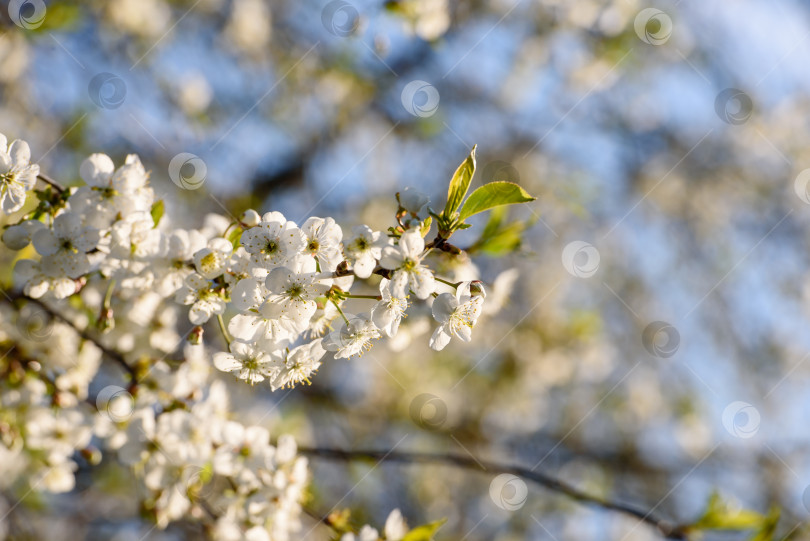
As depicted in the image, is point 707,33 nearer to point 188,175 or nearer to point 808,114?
point 808,114

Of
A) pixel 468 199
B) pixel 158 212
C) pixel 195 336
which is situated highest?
pixel 468 199

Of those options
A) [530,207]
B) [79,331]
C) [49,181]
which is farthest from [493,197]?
[530,207]

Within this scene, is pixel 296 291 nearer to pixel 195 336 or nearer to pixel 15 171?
pixel 195 336

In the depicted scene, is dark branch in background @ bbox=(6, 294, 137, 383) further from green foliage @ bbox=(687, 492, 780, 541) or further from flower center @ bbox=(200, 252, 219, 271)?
green foliage @ bbox=(687, 492, 780, 541)

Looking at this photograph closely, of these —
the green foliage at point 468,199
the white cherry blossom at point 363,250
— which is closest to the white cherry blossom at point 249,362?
the white cherry blossom at point 363,250

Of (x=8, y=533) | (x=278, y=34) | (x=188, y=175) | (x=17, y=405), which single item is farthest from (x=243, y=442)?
(x=278, y=34)

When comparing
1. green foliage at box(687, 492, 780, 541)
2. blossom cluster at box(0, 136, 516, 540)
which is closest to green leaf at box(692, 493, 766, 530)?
green foliage at box(687, 492, 780, 541)

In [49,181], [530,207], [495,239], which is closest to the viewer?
[49,181]
